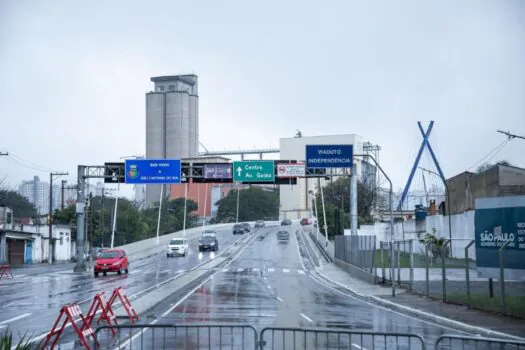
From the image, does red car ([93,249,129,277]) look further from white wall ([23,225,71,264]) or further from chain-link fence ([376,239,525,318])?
white wall ([23,225,71,264])

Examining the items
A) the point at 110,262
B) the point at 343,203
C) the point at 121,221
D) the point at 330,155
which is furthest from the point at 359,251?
the point at 121,221

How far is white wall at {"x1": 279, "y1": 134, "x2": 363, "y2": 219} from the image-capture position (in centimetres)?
13925

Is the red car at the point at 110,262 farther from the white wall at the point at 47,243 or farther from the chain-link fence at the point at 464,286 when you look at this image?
the white wall at the point at 47,243

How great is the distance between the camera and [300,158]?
486 feet

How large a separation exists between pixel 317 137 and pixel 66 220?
64193 millimetres

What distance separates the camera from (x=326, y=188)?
122m

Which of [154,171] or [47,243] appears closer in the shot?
[154,171]

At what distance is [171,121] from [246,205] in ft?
83.0

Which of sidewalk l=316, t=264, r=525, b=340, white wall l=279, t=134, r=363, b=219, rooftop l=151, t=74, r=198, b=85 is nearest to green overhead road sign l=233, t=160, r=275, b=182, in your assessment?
sidewalk l=316, t=264, r=525, b=340

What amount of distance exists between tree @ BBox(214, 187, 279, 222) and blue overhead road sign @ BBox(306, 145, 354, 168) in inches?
4471

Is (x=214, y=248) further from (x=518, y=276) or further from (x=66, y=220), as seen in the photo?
(x=518, y=276)

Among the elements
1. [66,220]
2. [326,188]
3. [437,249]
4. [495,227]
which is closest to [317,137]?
[326,188]

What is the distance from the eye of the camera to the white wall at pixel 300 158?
139m

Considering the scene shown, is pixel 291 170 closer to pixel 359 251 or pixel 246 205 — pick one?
pixel 359 251
